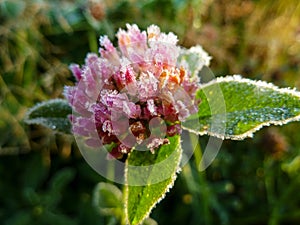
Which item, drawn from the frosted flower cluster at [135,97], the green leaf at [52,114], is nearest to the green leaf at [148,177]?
the frosted flower cluster at [135,97]

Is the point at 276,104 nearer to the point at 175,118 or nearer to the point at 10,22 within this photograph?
the point at 175,118

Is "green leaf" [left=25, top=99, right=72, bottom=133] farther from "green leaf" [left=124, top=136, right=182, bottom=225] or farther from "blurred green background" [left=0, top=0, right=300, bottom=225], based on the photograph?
"blurred green background" [left=0, top=0, right=300, bottom=225]

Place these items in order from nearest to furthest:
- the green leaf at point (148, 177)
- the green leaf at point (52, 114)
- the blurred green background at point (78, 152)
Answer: the green leaf at point (148, 177) → the green leaf at point (52, 114) → the blurred green background at point (78, 152)

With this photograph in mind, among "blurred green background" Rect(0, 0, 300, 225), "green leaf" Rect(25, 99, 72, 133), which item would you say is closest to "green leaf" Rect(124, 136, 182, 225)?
"green leaf" Rect(25, 99, 72, 133)

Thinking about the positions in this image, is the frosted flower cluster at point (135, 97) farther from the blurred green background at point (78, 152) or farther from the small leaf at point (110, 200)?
the blurred green background at point (78, 152)

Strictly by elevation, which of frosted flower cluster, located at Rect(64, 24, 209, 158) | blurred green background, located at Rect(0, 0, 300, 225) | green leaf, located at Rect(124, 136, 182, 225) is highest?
blurred green background, located at Rect(0, 0, 300, 225)

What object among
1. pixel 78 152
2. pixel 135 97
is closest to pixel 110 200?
pixel 135 97

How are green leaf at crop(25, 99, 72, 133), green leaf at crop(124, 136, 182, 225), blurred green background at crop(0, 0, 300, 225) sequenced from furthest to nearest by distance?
A: blurred green background at crop(0, 0, 300, 225) → green leaf at crop(25, 99, 72, 133) → green leaf at crop(124, 136, 182, 225)
